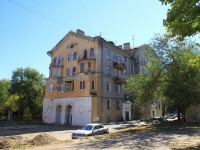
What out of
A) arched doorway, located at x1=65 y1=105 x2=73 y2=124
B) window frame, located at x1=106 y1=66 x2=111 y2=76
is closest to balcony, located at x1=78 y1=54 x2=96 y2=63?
window frame, located at x1=106 y1=66 x2=111 y2=76

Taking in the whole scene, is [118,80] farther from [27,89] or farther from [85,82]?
[27,89]

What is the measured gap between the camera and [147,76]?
27047 millimetres

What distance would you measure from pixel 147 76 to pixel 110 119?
12965 mm

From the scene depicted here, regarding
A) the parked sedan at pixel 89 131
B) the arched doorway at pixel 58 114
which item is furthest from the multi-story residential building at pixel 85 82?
the parked sedan at pixel 89 131

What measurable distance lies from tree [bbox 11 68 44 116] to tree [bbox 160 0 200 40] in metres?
45.4

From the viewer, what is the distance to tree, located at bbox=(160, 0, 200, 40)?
8.10m

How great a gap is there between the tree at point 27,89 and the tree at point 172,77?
103ft

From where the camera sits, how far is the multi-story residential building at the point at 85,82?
33.8 m

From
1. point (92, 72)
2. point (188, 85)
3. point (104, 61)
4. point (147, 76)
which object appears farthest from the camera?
point (104, 61)

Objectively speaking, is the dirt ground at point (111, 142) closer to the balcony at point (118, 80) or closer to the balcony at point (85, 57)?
the balcony at point (85, 57)

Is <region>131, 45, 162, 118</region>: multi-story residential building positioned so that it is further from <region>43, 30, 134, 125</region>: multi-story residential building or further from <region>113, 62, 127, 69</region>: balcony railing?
<region>113, 62, 127, 69</region>: balcony railing

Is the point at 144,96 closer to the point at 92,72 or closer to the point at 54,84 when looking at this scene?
the point at 92,72

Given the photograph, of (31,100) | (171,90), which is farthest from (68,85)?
(171,90)

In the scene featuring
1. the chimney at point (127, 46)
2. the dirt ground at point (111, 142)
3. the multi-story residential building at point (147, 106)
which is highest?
the chimney at point (127, 46)
